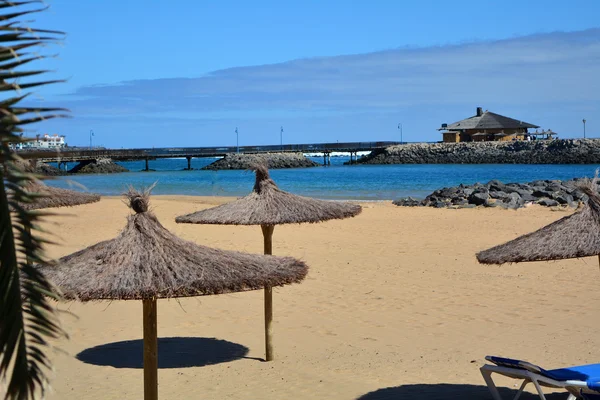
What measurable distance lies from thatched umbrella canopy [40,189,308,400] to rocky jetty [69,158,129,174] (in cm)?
6180

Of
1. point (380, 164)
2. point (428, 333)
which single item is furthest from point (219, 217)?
point (380, 164)

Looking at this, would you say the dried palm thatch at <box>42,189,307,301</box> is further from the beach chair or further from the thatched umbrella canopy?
the beach chair

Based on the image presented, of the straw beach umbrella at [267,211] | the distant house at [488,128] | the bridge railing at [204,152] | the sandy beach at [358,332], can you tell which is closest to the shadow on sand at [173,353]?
the sandy beach at [358,332]

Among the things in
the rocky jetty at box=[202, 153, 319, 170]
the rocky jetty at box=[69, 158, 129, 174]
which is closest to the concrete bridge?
the rocky jetty at box=[69, 158, 129, 174]

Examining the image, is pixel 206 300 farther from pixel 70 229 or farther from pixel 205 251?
pixel 70 229

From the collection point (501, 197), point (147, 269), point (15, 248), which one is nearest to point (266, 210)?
point (147, 269)

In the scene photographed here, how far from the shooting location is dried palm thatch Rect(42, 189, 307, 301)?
5.34m

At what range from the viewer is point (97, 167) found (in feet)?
219

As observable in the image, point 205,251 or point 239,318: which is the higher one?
point 205,251

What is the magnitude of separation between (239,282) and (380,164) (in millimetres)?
75056

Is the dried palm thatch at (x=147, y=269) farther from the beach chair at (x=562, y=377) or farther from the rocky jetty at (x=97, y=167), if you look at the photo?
the rocky jetty at (x=97, y=167)

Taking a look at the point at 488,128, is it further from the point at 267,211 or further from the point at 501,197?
the point at 267,211

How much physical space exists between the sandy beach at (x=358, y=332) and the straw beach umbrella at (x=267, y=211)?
30.8 inches

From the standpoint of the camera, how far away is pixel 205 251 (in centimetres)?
591
